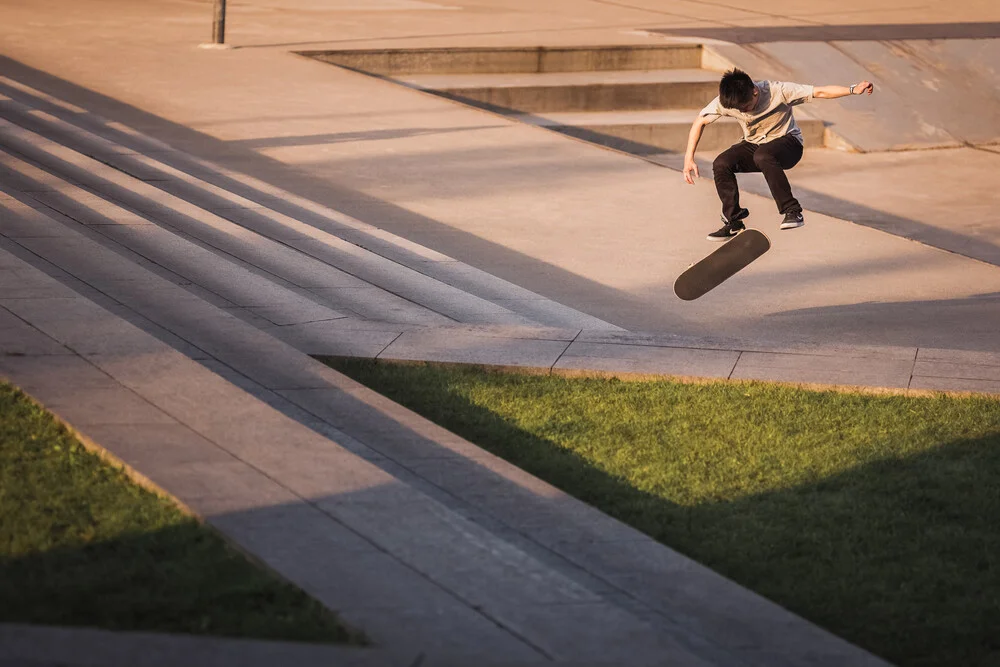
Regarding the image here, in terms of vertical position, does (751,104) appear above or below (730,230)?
above

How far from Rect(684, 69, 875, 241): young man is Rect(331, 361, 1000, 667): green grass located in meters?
2.38

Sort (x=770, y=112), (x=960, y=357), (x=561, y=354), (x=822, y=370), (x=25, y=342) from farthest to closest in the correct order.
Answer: (x=770, y=112) → (x=960, y=357) → (x=561, y=354) → (x=822, y=370) → (x=25, y=342)

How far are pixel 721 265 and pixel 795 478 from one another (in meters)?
3.37

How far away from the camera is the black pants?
8438mm

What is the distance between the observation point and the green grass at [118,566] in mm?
3607

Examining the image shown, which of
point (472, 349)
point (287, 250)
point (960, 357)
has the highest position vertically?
point (960, 357)

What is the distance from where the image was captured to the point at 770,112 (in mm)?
8445

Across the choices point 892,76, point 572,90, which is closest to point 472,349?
point 572,90

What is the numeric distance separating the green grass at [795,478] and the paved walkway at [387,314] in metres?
0.26

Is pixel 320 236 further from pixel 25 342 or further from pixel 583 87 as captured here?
pixel 583 87

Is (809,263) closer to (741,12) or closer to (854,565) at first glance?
(854,565)

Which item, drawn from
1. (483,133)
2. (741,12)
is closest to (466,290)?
(483,133)

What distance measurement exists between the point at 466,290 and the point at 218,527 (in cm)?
507

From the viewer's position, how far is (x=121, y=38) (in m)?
18.9
